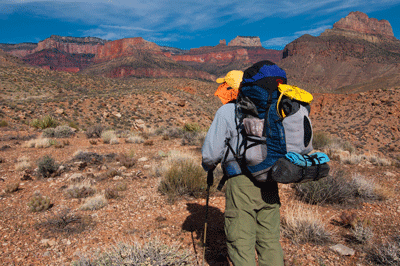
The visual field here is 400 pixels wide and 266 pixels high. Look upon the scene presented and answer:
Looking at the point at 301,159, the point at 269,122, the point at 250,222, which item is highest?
the point at 269,122

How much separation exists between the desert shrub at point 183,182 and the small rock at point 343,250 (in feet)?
7.72

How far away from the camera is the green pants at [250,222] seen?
176 cm

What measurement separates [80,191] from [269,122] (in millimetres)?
4365

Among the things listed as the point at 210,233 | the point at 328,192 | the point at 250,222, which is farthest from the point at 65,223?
the point at 328,192

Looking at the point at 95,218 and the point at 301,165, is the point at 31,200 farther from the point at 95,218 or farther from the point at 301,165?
the point at 301,165

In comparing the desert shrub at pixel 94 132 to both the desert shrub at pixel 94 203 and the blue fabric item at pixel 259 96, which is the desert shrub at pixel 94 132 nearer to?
the desert shrub at pixel 94 203

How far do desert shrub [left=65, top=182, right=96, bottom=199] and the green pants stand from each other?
3.79 metres

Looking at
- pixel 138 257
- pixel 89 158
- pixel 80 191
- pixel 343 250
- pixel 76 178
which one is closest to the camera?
pixel 138 257

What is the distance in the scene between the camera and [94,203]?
4.13 m

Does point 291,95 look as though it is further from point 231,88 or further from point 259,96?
point 231,88

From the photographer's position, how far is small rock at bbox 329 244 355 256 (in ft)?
8.97

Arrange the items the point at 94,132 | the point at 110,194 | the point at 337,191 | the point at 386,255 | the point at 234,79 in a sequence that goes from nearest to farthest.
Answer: the point at 234,79, the point at 386,255, the point at 337,191, the point at 110,194, the point at 94,132

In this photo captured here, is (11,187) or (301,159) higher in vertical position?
(301,159)

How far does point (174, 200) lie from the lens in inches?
173
